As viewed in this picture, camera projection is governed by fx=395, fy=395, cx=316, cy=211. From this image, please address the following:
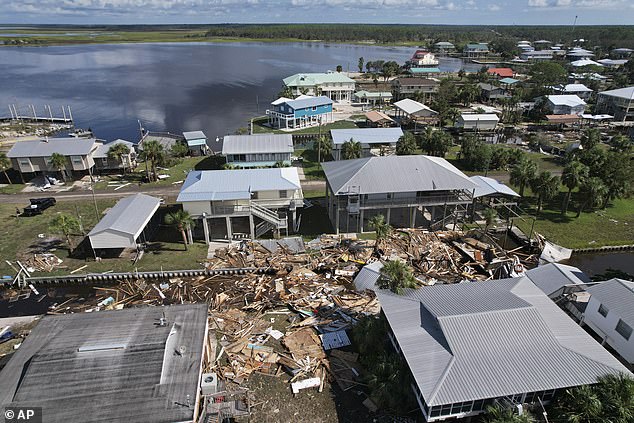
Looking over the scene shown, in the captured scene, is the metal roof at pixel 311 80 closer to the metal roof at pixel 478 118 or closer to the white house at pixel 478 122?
the metal roof at pixel 478 118

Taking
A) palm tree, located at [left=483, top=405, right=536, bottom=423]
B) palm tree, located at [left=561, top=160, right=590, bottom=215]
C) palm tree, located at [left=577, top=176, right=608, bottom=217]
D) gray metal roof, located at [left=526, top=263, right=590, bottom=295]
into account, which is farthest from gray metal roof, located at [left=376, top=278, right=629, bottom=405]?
palm tree, located at [left=577, top=176, right=608, bottom=217]

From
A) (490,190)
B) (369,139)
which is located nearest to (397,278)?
(490,190)

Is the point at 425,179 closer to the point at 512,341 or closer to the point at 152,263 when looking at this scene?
the point at 512,341

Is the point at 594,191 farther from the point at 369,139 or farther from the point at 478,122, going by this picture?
the point at 478,122

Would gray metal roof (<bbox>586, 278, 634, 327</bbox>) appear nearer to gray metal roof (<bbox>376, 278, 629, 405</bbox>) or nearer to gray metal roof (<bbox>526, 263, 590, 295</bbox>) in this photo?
gray metal roof (<bbox>526, 263, 590, 295</bbox>)

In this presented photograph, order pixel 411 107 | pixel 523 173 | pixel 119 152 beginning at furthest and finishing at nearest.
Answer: pixel 411 107 → pixel 119 152 → pixel 523 173
